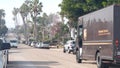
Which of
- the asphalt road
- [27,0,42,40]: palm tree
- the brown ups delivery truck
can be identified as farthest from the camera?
[27,0,42,40]: palm tree

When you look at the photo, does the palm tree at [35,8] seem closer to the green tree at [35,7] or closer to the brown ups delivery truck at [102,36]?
the green tree at [35,7]

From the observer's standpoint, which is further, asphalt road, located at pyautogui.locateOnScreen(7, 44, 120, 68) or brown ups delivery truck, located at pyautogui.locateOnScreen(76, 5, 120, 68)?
asphalt road, located at pyautogui.locateOnScreen(7, 44, 120, 68)

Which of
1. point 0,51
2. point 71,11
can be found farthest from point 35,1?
point 0,51

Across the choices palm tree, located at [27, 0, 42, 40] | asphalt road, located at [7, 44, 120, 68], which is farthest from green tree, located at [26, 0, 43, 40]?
asphalt road, located at [7, 44, 120, 68]

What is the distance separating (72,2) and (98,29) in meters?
22.6

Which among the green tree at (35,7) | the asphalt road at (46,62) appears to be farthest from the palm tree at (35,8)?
the asphalt road at (46,62)

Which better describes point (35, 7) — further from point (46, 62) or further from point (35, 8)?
point (46, 62)

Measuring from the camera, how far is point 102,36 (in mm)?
21422

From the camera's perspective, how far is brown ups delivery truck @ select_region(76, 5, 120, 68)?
1975cm

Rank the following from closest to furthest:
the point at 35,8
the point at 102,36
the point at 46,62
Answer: the point at 102,36 → the point at 46,62 → the point at 35,8

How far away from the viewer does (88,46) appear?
2497 cm

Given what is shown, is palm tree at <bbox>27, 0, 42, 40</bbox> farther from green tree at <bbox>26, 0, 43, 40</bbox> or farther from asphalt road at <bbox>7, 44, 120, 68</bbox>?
asphalt road at <bbox>7, 44, 120, 68</bbox>

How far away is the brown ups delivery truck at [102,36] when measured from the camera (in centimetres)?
1975

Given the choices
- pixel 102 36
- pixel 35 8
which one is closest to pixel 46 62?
pixel 102 36
